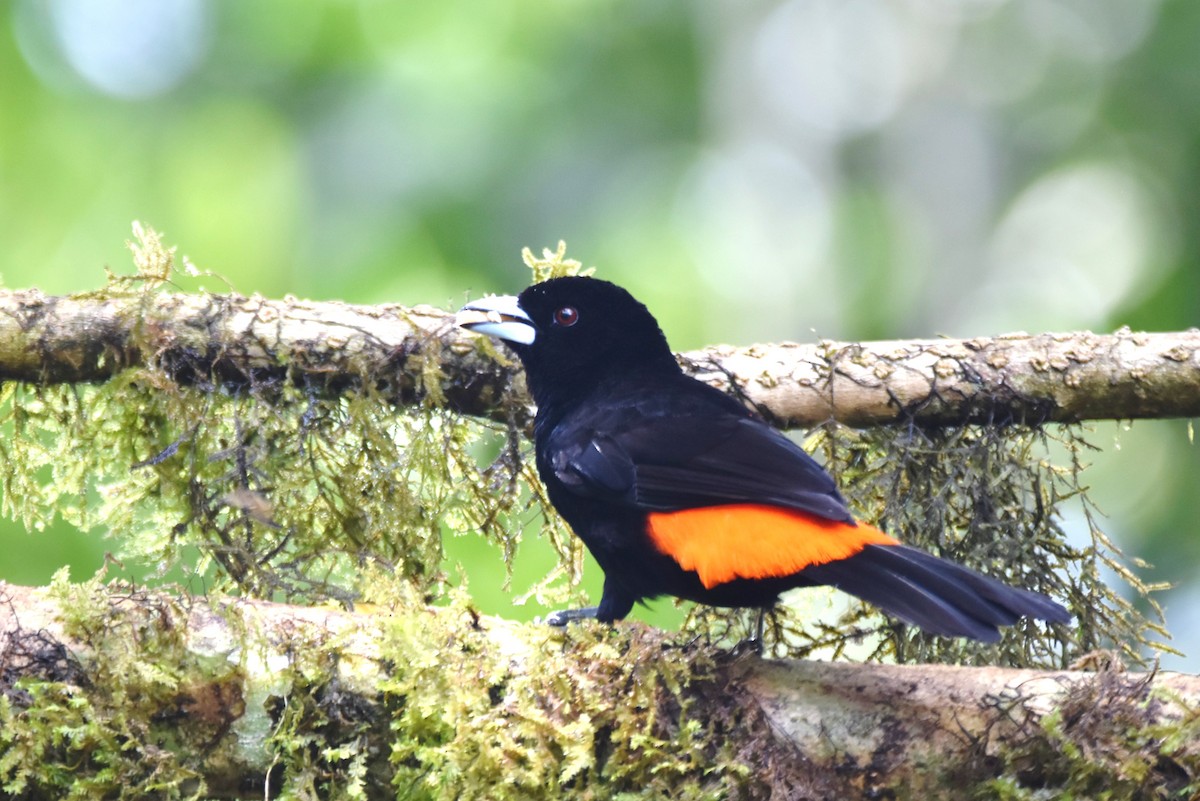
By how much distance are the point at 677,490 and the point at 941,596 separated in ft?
2.58

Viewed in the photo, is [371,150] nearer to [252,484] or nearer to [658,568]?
[252,484]

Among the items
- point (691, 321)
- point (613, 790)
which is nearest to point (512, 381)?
point (613, 790)

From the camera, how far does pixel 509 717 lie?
2312 millimetres

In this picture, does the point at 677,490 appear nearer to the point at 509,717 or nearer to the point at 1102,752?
the point at 509,717

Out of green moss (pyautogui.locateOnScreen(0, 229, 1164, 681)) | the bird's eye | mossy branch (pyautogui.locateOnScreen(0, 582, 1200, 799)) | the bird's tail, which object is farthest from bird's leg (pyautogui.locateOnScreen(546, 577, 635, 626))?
the bird's eye

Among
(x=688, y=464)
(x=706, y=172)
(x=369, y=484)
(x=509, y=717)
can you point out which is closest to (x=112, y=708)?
(x=509, y=717)

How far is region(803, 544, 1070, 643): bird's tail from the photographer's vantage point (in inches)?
91.8

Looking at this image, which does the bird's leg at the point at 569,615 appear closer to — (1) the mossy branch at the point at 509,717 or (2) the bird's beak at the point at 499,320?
(1) the mossy branch at the point at 509,717

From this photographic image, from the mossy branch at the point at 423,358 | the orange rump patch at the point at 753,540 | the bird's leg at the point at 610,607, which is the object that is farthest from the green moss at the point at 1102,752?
the mossy branch at the point at 423,358

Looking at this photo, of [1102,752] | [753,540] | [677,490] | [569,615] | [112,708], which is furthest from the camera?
[569,615]

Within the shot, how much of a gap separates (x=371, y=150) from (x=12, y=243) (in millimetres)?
3418

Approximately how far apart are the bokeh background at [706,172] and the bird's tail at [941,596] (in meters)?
5.32

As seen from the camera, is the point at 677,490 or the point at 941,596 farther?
the point at 677,490

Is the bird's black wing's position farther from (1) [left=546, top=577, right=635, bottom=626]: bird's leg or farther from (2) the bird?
(1) [left=546, top=577, right=635, bottom=626]: bird's leg
